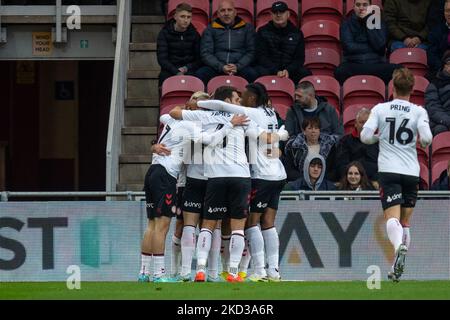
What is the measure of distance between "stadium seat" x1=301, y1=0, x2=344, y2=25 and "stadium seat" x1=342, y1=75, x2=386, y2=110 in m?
1.60

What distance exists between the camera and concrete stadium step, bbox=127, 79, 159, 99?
21312 millimetres

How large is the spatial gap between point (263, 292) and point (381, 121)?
8.14 ft

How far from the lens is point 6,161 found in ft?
90.1

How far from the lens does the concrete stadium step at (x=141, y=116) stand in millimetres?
21047

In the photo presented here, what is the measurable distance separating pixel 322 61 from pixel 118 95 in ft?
9.27

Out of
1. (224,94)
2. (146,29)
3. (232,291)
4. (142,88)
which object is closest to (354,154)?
(224,94)

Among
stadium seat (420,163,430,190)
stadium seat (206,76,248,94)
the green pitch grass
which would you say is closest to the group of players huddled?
the green pitch grass

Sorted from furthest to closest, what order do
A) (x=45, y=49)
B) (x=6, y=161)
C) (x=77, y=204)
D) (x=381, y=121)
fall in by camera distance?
(x=6, y=161) → (x=45, y=49) → (x=77, y=204) → (x=381, y=121)

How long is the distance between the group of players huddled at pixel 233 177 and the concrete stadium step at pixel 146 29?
5998mm

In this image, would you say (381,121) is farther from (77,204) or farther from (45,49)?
(45,49)

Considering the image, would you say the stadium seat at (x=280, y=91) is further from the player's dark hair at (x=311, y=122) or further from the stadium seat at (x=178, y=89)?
the player's dark hair at (x=311, y=122)

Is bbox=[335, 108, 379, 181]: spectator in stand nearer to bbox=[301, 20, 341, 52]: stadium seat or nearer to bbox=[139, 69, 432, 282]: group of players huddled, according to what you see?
bbox=[139, 69, 432, 282]: group of players huddled

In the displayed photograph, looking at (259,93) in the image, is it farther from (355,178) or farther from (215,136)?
(355,178)

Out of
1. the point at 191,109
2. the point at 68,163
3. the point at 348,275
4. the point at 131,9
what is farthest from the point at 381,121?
the point at 68,163
